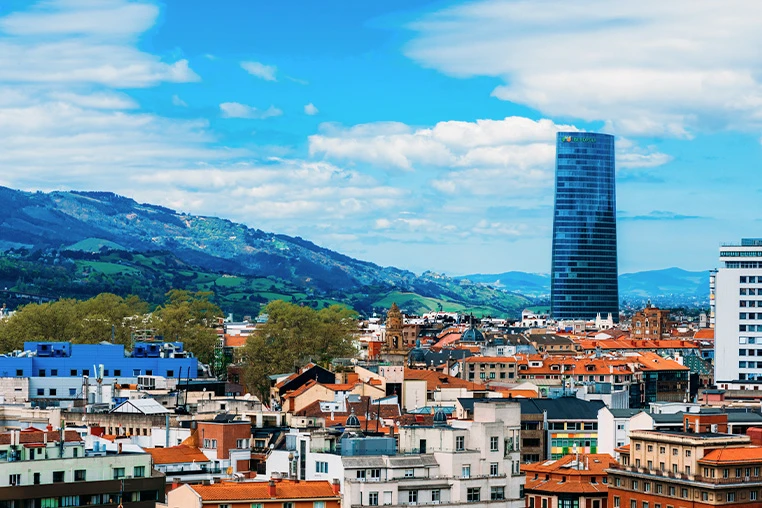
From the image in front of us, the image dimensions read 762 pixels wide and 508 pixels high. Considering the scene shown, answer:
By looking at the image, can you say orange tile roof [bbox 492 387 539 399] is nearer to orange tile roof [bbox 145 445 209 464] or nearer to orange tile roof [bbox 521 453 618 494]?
orange tile roof [bbox 521 453 618 494]

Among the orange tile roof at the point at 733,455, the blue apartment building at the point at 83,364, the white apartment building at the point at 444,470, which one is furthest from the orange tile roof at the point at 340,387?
the white apartment building at the point at 444,470

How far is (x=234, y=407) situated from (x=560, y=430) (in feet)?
77.7

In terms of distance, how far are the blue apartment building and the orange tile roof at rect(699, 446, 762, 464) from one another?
74.0 meters

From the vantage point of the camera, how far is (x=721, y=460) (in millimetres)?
88000

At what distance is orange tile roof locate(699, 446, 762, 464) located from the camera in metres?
88.2

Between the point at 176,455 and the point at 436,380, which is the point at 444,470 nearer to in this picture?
the point at 176,455

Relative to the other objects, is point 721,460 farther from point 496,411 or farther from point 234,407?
point 234,407

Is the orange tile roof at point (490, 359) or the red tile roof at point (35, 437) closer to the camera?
the red tile roof at point (35, 437)

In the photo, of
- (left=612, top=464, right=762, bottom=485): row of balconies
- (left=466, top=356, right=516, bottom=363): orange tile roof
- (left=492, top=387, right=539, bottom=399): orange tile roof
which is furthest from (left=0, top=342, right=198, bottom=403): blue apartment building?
(left=612, top=464, right=762, bottom=485): row of balconies

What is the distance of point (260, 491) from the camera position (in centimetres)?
7462

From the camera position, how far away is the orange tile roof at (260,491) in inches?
2901

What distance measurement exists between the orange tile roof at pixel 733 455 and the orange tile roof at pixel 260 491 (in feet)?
76.3

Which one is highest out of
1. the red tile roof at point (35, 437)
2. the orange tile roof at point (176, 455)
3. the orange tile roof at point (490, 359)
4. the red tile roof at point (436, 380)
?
the orange tile roof at point (490, 359)

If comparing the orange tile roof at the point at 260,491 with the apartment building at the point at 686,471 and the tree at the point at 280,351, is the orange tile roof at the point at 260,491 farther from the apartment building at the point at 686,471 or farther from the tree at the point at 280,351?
the tree at the point at 280,351
